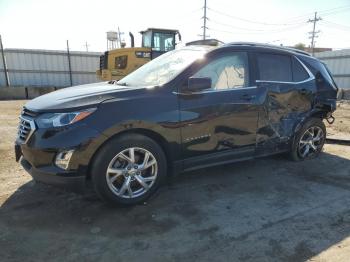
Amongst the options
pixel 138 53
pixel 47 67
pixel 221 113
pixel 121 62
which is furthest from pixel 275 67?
pixel 47 67

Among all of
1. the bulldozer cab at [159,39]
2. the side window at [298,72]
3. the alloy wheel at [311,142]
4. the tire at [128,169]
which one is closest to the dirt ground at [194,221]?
the tire at [128,169]

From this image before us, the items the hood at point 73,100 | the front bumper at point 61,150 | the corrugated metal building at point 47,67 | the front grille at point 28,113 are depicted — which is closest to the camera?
the front bumper at point 61,150

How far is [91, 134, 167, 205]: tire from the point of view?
329 centimetres

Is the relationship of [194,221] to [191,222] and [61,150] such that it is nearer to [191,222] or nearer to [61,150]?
[191,222]

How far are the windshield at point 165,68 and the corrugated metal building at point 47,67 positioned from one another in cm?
1940

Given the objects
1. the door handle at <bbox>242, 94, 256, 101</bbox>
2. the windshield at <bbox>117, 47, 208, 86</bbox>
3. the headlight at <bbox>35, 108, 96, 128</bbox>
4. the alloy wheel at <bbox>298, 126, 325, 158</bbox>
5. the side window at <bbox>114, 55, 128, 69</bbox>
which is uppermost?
the side window at <bbox>114, 55, 128, 69</bbox>

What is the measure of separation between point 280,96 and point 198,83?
159 centimetres

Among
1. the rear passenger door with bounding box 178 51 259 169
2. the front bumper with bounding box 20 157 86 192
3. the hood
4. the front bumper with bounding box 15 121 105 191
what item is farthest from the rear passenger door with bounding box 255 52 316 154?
the front bumper with bounding box 20 157 86 192

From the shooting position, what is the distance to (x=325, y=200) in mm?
3809

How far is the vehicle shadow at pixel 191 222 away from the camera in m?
2.75

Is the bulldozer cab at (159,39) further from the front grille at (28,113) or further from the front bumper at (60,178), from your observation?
the front bumper at (60,178)

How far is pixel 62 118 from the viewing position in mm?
3152

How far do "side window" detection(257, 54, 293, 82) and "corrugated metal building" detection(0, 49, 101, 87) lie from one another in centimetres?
1994

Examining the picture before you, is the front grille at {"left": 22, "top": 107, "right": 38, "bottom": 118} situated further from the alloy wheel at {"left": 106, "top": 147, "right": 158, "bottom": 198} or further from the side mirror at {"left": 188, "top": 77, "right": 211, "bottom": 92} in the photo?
the side mirror at {"left": 188, "top": 77, "right": 211, "bottom": 92}
